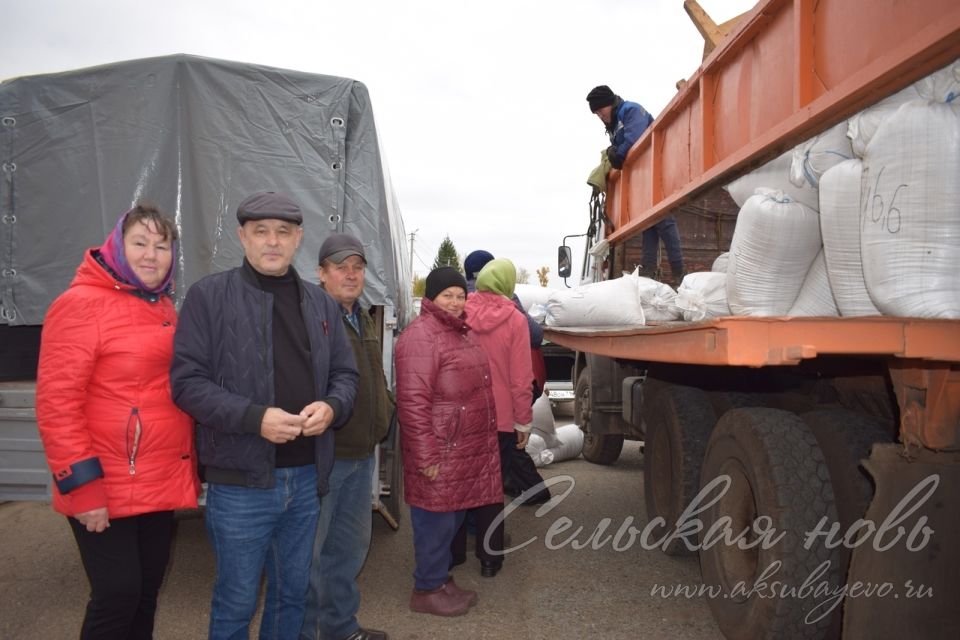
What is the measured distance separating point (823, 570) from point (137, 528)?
2.40 m

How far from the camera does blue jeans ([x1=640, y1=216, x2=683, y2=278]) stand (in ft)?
16.9

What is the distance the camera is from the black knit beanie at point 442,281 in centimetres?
344

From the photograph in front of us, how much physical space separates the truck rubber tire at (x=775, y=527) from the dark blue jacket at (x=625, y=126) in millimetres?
3045

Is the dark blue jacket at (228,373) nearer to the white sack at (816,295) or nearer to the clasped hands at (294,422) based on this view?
the clasped hands at (294,422)

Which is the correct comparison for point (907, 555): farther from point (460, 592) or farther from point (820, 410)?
point (460, 592)

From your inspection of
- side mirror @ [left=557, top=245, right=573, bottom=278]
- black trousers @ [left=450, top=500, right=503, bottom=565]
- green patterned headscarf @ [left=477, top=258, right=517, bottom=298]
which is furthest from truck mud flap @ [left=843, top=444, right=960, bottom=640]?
side mirror @ [left=557, top=245, right=573, bottom=278]

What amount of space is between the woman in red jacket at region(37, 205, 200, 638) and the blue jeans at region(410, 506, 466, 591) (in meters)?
1.35

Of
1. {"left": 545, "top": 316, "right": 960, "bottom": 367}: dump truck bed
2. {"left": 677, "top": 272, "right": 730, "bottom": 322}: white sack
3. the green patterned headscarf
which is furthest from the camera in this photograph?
the green patterned headscarf

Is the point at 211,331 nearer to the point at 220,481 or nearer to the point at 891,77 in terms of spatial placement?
the point at 220,481

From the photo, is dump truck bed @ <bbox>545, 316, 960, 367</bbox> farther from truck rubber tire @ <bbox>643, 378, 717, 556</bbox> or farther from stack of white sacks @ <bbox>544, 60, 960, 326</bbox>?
truck rubber tire @ <bbox>643, 378, 717, 556</bbox>

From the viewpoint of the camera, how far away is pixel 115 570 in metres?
2.09

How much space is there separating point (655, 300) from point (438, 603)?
216cm

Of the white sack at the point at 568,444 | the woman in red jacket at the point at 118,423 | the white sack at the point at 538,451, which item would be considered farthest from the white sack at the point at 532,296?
the woman in red jacket at the point at 118,423

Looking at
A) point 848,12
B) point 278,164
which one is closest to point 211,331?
point 278,164
